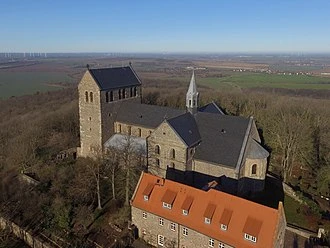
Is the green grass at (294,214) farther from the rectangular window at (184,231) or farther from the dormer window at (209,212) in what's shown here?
the rectangular window at (184,231)

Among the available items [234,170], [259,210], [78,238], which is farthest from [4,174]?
[259,210]

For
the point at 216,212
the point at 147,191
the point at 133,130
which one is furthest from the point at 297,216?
the point at 133,130

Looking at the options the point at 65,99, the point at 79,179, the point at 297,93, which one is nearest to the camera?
the point at 79,179

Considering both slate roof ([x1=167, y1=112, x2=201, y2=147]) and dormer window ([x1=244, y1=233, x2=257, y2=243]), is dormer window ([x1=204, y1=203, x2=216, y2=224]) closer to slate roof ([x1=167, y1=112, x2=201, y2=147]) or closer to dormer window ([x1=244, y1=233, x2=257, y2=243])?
dormer window ([x1=244, y1=233, x2=257, y2=243])

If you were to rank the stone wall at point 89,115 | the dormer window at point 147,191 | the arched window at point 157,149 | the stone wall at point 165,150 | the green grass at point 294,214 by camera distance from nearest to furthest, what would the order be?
the dormer window at point 147,191 < the green grass at point 294,214 < the stone wall at point 165,150 < the arched window at point 157,149 < the stone wall at point 89,115

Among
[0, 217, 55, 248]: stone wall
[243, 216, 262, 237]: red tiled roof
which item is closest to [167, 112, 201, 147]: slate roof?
[243, 216, 262, 237]: red tiled roof

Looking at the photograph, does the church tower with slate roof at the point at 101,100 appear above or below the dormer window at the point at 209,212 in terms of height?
above

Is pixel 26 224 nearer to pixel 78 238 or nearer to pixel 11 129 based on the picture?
pixel 78 238


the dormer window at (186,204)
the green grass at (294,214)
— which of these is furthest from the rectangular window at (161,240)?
the green grass at (294,214)
